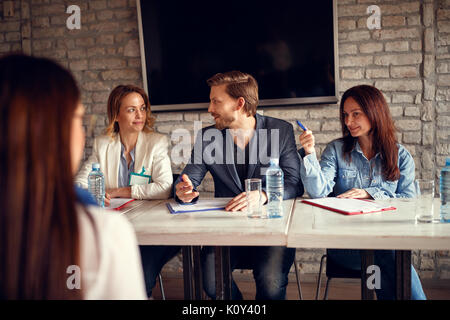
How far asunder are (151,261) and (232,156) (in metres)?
0.67

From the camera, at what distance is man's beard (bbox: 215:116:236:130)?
2098 millimetres

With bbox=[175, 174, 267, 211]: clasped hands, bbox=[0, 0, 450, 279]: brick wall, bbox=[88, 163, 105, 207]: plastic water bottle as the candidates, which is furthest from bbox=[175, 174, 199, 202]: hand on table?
bbox=[0, 0, 450, 279]: brick wall

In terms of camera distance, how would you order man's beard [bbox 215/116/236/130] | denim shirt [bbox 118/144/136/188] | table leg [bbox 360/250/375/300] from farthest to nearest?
denim shirt [bbox 118/144/136/188]
man's beard [bbox 215/116/236/130]
table leg [bbox 360/250/375/300]

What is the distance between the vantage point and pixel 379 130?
1.97m

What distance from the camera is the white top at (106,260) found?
0.64 meters

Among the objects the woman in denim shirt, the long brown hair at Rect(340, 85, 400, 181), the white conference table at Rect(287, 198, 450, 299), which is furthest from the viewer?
the long brown hair at Rect(340, 85, 400, 181)

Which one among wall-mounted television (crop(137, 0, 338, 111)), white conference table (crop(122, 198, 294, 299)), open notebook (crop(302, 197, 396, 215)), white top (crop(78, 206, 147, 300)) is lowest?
white conference table (crop(122, 198, 294, 299))

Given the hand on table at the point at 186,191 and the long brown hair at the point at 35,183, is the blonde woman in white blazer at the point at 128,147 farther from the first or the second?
the long brown hair at the point at 35,183

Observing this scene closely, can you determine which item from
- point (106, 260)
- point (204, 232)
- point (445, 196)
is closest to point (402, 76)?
point (445, 196)

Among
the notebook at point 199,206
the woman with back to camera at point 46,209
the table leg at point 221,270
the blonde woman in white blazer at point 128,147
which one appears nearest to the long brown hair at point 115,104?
the blonde woman in white blazer at point 128,147

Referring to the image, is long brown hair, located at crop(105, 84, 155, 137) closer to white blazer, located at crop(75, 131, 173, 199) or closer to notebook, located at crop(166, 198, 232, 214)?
white blazer, located at crop(75, 131, 173, 199)

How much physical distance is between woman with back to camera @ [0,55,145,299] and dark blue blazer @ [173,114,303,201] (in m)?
1.32
